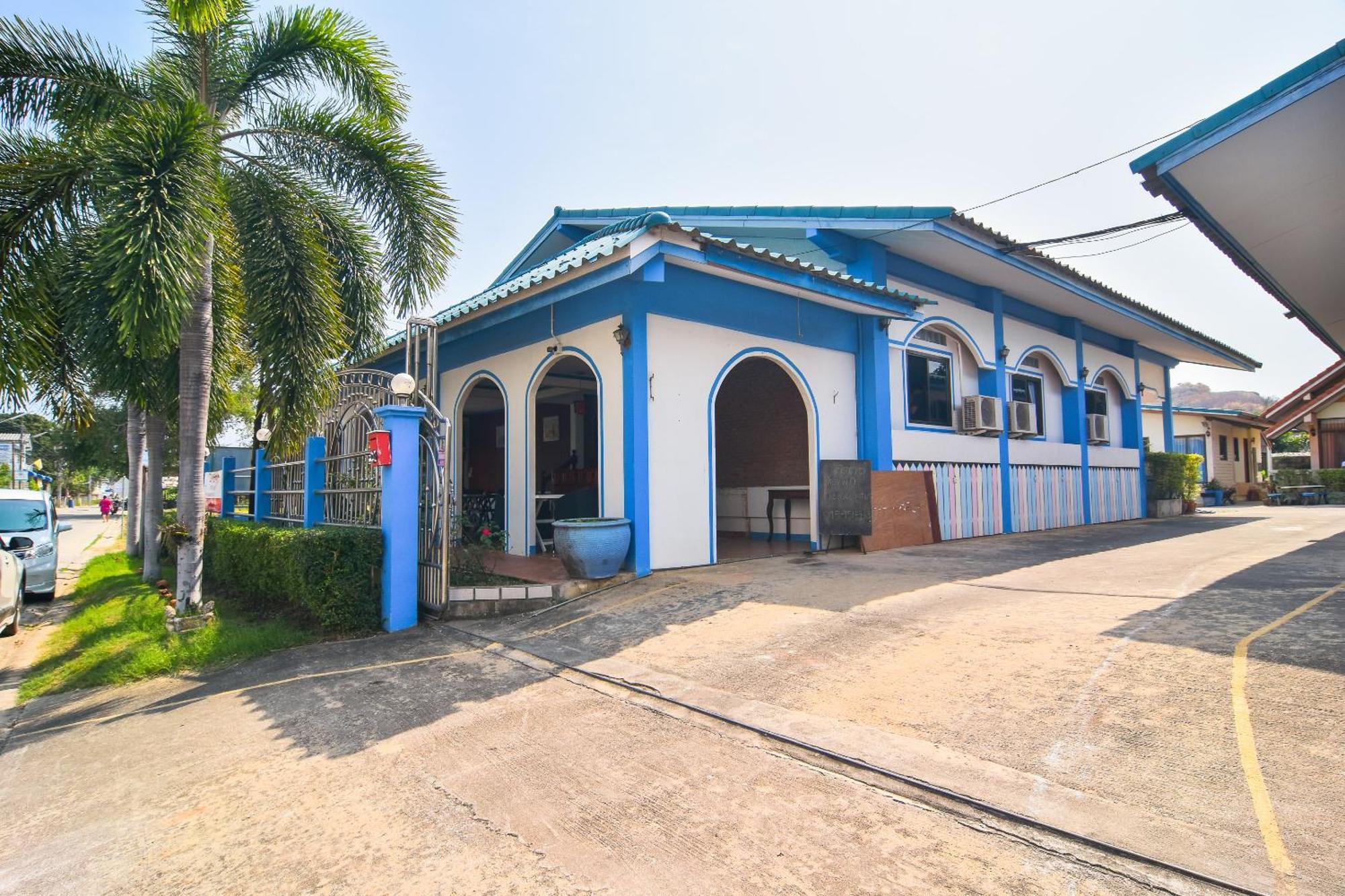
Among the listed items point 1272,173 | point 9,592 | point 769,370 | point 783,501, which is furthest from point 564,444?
point 1272,173

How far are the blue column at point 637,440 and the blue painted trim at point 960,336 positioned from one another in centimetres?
480

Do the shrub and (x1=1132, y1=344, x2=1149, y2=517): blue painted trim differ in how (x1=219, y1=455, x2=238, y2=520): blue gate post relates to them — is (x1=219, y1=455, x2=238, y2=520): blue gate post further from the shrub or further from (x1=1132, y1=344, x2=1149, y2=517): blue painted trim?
the shrub

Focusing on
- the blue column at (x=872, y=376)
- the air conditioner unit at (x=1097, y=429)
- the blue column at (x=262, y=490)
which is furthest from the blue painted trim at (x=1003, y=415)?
the blue column at (x=262, y=490)

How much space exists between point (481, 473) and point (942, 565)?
37.2 ft

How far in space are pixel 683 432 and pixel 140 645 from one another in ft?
18.8

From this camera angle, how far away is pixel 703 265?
24.8 feet

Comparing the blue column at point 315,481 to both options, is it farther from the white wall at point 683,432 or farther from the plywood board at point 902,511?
the plywood board at point 902,511

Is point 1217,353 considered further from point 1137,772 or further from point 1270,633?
point 1137,772

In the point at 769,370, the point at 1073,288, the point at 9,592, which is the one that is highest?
the point at 1073,288

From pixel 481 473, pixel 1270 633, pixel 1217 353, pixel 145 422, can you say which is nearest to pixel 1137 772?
pixel 1270 633

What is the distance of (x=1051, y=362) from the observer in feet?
47.7

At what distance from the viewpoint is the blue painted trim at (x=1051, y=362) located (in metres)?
13.5

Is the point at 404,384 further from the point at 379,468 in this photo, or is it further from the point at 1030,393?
the point at 1030,393

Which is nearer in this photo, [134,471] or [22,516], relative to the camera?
[22,516]
